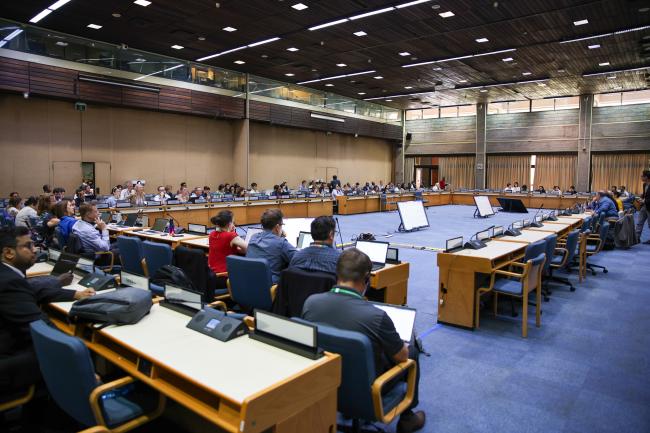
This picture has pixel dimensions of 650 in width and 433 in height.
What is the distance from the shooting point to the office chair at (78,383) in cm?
169

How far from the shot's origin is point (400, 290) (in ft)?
14.0

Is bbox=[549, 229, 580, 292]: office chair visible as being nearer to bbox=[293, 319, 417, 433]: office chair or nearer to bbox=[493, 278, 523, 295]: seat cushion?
bbox=[493, 278, 523, 295]: seat cushion

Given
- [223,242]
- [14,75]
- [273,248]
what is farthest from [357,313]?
[14,75]

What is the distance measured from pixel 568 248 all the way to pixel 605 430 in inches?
136

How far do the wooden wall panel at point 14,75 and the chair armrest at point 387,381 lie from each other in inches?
449

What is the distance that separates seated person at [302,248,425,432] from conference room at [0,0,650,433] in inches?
0.5

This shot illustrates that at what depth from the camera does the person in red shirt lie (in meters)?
4.32

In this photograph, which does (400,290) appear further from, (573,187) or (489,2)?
(573,187)

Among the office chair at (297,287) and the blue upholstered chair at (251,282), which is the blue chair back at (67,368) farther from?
the blue upholstered chair at (251,282)

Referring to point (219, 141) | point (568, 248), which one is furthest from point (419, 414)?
point (219, 141)

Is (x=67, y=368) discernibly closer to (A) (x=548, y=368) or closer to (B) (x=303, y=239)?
(B) (x=303, y=239)

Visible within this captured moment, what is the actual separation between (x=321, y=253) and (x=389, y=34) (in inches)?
352

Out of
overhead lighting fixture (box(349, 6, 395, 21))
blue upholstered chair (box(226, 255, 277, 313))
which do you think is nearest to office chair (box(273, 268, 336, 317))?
blue upholstered chair (box(226, 255, 277, 313))

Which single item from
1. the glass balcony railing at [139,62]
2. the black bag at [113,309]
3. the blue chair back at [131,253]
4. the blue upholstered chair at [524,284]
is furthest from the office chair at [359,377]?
the glass balcony railing at [139,62]
